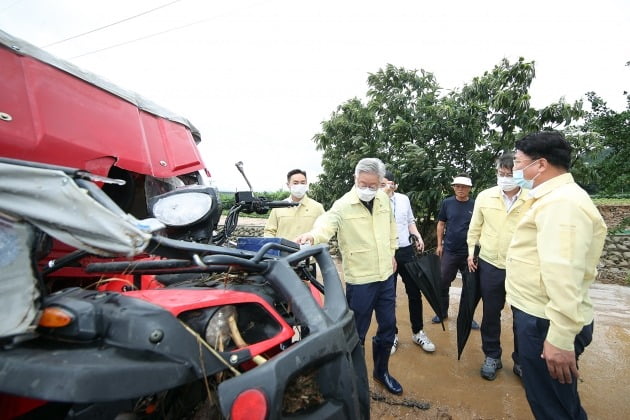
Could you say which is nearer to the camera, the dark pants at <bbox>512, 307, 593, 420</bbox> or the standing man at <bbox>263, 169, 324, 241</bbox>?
the dark pants at <bbox>512, 307, 593, 420</bbox>

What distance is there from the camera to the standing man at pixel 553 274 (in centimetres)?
155

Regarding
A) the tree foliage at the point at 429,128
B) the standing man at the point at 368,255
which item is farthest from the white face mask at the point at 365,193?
the tree foliage at the point at 429,128

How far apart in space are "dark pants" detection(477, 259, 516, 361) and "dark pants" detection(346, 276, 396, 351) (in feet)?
3.15

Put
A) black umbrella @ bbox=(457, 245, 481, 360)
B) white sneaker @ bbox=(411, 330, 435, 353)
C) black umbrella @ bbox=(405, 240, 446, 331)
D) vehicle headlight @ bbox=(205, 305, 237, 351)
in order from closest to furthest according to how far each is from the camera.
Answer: vehicle headlight @ bbox=(205, 305, 237, 351)
black umbrella @ bbox=(457, 245, 481, 360)
black umbrella @ bbox=(405, 240, 446, 331)
white sneaker @ bbox=(411, 330, 435, 353)

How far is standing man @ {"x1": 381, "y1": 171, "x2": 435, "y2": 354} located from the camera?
3.56 m

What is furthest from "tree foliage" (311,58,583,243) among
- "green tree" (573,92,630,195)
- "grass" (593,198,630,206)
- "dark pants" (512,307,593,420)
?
"grass" (593,198,630,206)

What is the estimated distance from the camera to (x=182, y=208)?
5.42 ft

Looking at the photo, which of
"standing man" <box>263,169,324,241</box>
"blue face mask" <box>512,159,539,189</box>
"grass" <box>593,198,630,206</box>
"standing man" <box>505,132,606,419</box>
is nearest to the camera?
"standing man" <box>505,132,606,419</box>

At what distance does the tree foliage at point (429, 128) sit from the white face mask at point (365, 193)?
4759 millimetres

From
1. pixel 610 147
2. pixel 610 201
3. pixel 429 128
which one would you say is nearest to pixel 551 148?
pixel 429 128

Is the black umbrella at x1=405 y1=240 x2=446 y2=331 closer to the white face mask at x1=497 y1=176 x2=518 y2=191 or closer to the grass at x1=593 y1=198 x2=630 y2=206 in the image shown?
the white face mask at x1=497 y1=176 x2=518 y2=191

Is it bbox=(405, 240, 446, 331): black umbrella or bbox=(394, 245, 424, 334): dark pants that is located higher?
bbox=(405, 240, 446, 331): black umbrella

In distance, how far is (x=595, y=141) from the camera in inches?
235

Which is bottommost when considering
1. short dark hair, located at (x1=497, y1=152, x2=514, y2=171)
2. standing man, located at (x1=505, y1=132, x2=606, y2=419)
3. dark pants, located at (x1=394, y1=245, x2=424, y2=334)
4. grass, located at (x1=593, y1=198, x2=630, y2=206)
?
grass, located at (x1=593, y1=198, x2=630, y2=206)
